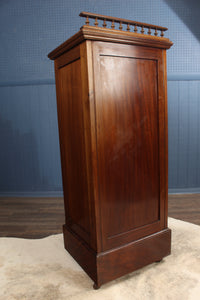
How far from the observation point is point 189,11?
11.8ft

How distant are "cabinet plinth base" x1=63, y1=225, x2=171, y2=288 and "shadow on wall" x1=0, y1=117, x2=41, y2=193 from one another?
75.6 inches

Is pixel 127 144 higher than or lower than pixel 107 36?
lower

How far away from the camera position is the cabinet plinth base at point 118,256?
5.87ft

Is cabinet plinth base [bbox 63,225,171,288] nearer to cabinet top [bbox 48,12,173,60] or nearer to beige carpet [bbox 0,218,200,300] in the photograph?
beige carpet [bbox 0,218,200,300]

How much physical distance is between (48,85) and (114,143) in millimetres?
2363

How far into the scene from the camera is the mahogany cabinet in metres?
1.66

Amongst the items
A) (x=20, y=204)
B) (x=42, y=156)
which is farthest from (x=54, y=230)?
(x=42, y=156)

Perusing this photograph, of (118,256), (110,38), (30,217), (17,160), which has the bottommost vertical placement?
(30,217)

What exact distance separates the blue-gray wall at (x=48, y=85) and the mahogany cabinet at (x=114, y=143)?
1827 millimetres

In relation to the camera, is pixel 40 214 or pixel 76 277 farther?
pixel 40 214

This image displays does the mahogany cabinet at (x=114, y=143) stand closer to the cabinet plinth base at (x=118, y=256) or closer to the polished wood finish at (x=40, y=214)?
the cabinet plinth base at (x=118, y=256)

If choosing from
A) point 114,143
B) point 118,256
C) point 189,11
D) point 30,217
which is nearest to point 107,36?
point 114,143

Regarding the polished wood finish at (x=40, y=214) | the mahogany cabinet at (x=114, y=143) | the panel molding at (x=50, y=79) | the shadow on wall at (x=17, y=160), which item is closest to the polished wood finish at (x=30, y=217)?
the polished wood finish at (x=40, y=214)

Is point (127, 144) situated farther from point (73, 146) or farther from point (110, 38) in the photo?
point (110, 38)
